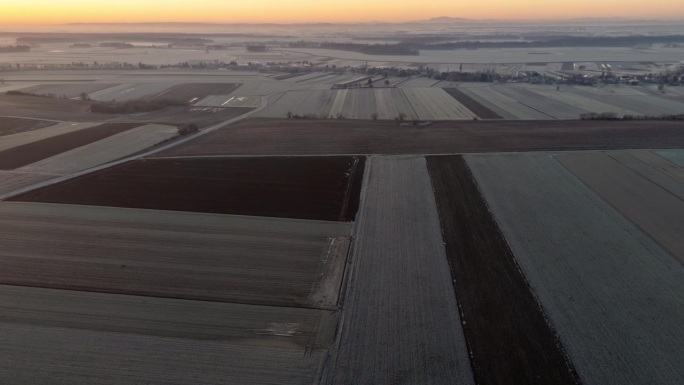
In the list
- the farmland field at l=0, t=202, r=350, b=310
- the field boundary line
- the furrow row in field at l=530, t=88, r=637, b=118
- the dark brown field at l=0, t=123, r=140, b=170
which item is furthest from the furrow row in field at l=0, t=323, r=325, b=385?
the furrow row in field at l=530, t=88, r=637, b=118

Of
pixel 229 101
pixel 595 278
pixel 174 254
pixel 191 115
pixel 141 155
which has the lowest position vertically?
pixel 595 278

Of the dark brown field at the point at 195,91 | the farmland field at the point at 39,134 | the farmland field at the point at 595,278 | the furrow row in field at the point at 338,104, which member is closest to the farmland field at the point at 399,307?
the farmland field at the point at 595,278

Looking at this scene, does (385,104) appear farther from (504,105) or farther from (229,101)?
(229,101)

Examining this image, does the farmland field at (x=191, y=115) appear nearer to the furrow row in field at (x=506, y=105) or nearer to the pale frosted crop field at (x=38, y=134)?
the pale frosted crop field at (x=38, y=134)

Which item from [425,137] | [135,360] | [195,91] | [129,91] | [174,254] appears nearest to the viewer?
[135,360]

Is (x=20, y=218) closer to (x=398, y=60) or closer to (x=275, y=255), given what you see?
(x=275, y=255)

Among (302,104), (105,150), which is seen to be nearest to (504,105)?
(302,104)
